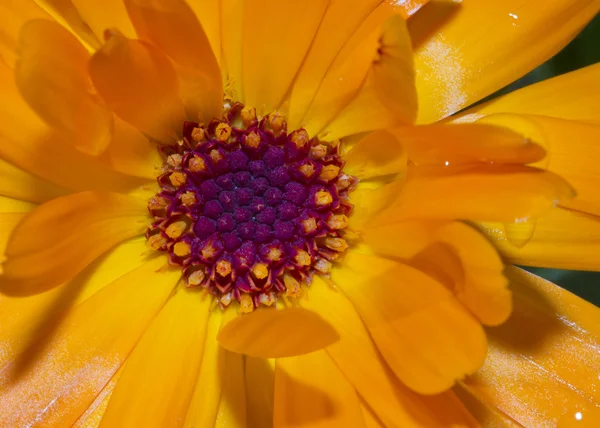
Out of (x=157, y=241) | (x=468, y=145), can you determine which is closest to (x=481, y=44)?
(x=468, y=145)

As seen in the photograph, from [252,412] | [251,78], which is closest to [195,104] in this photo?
[251,78]

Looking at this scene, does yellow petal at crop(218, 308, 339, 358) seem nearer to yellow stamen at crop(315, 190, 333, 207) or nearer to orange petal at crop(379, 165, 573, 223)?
orange petal at crop(379, 165, 573, 223)

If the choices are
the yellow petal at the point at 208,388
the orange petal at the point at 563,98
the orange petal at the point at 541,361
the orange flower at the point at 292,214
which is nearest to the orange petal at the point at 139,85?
the orange flower at the point at 292,214

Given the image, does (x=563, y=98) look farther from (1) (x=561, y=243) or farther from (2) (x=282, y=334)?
(2) (x=282, y=334)

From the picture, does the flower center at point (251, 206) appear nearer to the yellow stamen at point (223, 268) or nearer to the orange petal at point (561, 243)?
the yellow stamen at point (223, 268)

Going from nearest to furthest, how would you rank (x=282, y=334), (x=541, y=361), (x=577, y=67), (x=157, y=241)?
1. (x=282, y=334)
2. (x=541, y=361)
3. (x=157, y=241)
4. (x=577, y=67)

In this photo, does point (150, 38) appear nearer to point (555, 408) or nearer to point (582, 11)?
point (582, 11)
